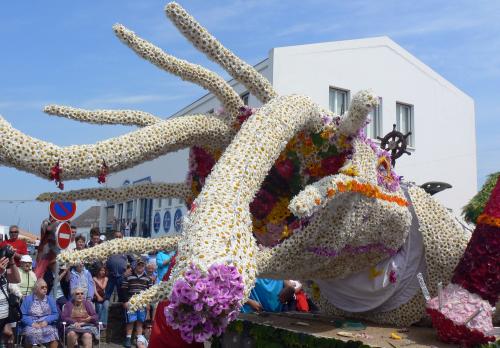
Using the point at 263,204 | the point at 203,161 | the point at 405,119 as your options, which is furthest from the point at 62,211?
the point at 405,119

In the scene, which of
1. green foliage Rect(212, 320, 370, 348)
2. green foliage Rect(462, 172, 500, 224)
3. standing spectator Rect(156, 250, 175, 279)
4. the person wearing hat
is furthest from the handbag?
green foliage Rect(462, 172, 500, 224)

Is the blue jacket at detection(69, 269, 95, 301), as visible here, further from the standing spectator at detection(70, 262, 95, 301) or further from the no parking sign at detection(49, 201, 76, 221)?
the no parking sign at detection(49, 201, 76, 221)

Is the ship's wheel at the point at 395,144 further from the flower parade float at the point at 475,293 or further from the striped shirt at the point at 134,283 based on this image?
the striped shirt at the point at 134,283

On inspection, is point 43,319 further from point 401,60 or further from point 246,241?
point 401,60

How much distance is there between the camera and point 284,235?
4.05m

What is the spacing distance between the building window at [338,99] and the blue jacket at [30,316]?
9398 mm

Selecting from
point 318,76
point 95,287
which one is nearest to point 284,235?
point 95,287

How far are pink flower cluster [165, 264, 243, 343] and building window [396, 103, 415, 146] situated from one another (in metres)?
14.2

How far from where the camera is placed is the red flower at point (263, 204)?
425 centimetres

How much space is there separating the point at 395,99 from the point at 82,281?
10588 mm

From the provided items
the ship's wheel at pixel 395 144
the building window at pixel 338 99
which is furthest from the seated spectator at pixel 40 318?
the building window at pixel 338 99

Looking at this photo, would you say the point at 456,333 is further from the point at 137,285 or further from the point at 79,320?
the point at 137,285

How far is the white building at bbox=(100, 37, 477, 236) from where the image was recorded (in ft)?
46.5

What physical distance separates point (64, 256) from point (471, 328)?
269cm
